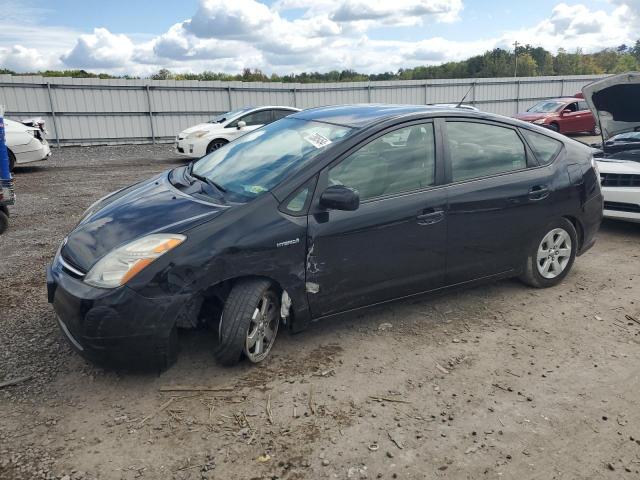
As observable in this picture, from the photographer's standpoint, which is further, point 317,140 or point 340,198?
point 317,140

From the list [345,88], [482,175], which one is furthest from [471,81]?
[482,175]

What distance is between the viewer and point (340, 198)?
131 inches

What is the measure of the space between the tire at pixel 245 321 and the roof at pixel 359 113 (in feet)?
4.72

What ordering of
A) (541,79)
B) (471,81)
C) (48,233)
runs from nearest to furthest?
(48,233)
(471,81)
(541,79)

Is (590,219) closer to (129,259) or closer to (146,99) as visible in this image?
(129,259)

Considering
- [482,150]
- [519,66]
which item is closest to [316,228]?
[482,150]

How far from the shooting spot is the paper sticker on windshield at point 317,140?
3.69 m

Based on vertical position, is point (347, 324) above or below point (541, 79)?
below

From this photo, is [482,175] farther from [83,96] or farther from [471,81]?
[471,81]

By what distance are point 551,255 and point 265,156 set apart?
2.74 meters

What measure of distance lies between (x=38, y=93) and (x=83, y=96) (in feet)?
4.65

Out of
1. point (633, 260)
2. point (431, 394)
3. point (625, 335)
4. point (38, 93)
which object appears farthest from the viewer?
point (38, 93)

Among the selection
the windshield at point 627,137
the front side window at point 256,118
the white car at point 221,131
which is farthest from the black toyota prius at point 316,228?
the front side window at point 256,118

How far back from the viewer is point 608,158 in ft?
22.4
